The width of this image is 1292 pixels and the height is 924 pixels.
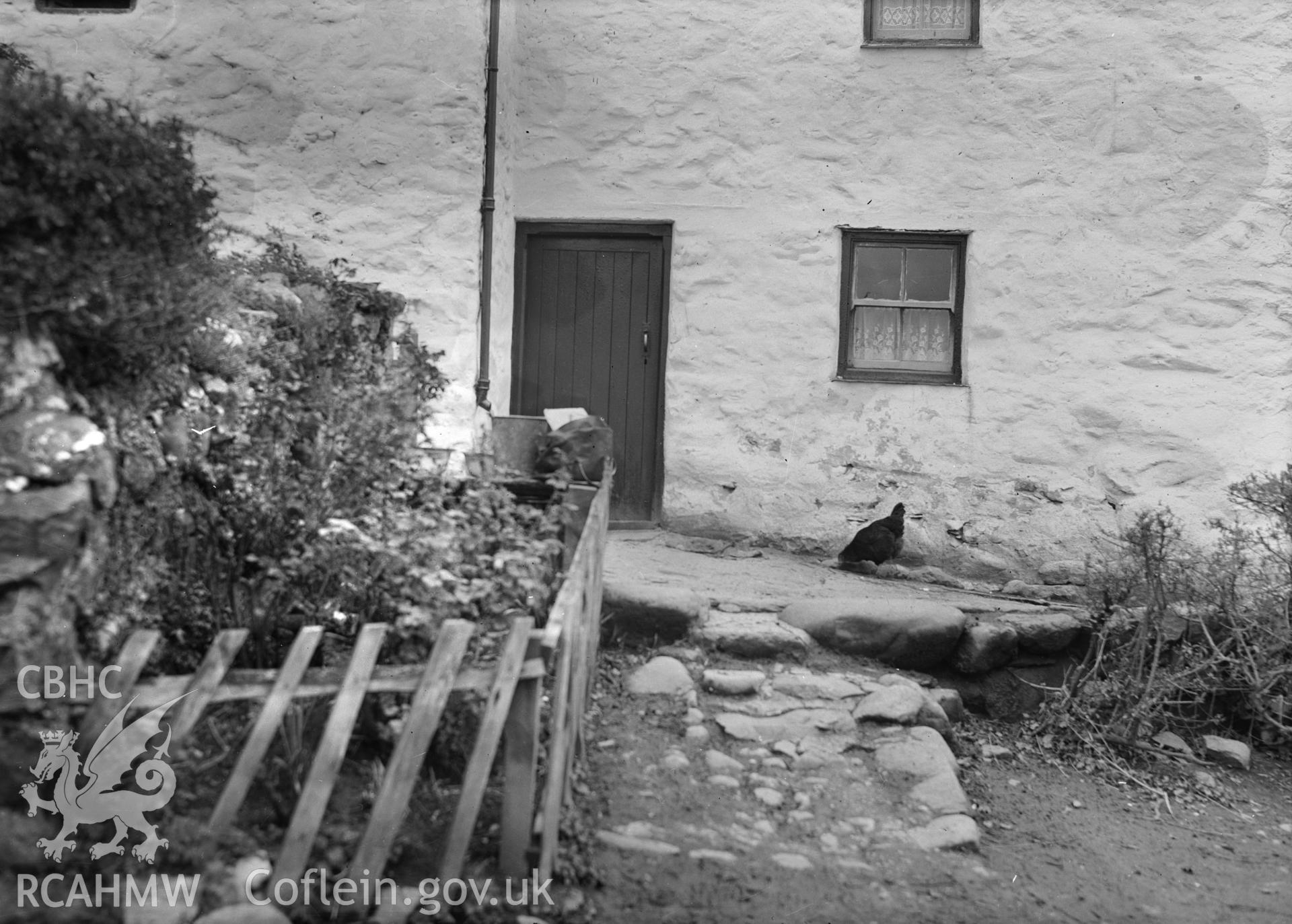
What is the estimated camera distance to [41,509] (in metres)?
2.60

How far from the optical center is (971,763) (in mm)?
4949

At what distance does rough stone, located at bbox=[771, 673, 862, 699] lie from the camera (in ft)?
16.2

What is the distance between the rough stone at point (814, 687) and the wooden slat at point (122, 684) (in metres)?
3.00

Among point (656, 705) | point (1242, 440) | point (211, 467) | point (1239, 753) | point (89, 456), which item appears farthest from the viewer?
point (1242, 440)

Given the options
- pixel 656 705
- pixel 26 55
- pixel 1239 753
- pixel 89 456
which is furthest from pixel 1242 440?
pixel 26 55

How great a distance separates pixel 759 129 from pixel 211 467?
4876mm

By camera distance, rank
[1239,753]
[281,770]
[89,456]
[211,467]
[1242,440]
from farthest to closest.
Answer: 1. [1242,440]
2. [1239,753]
3. [211,467]
4. [281,770]
5. [89,456]

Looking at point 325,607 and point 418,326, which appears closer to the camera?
point 325,607

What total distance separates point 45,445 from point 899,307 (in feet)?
19.4

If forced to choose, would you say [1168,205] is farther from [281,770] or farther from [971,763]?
[281,770]

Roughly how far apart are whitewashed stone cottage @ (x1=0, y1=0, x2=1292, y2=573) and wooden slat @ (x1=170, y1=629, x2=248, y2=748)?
13.5 ft

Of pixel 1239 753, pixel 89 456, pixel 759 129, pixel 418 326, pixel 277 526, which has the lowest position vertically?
pixel 1239 753

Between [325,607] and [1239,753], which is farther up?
[325,607]
